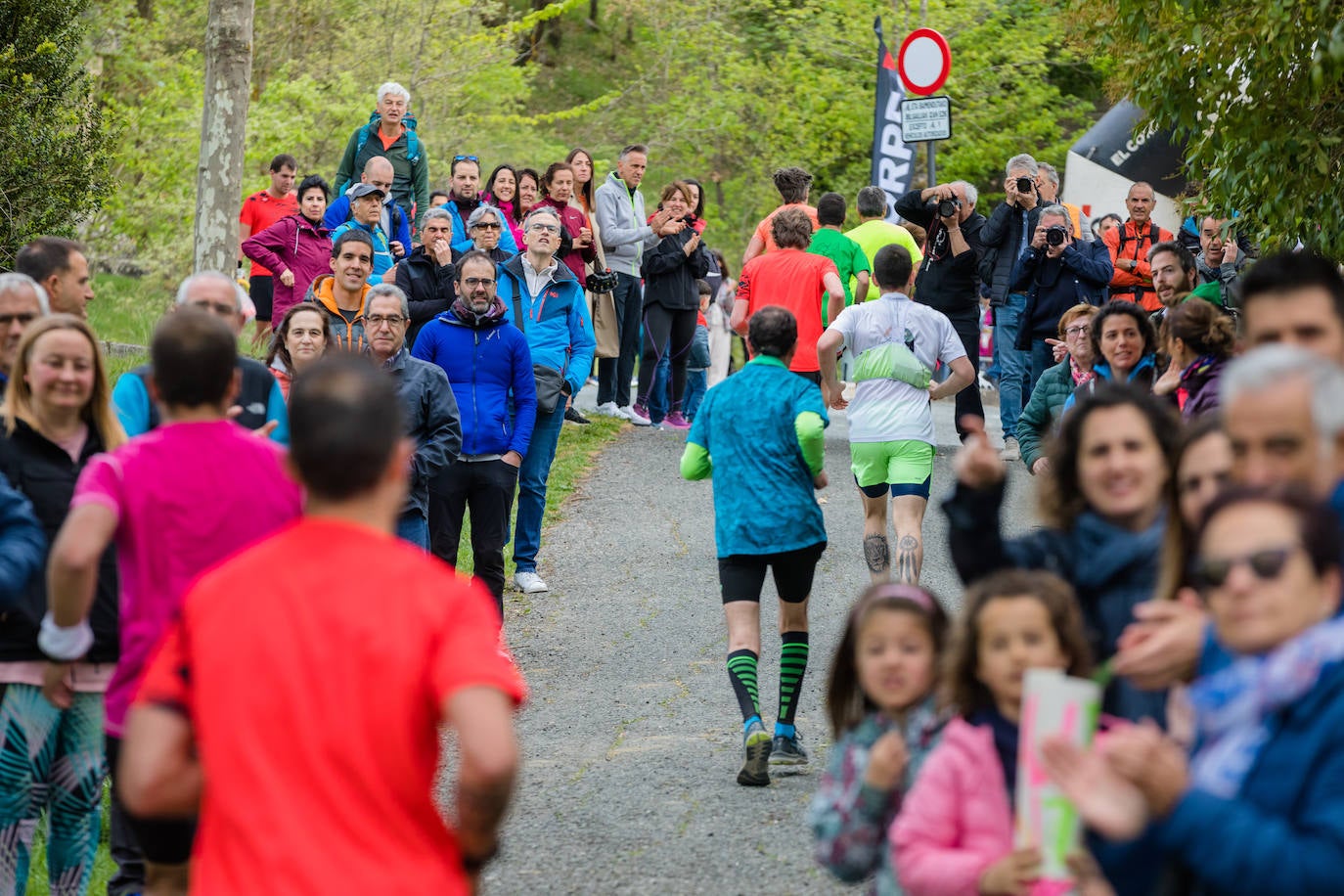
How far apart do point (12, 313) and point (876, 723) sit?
3.42 m

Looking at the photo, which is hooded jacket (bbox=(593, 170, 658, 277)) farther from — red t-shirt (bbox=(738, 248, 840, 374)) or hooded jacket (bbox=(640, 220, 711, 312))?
red t-shirt (bbox=(738, 248, 840, 374))

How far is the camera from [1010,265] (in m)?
13.3

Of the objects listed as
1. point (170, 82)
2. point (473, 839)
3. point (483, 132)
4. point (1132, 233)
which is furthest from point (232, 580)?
point (483, 132)

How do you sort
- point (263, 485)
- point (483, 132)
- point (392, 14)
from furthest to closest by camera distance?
point (483, 132)
point (392, 14)
point (263, 485)

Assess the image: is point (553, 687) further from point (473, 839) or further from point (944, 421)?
point (944, 421)

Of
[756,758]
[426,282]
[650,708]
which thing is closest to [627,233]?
[426,282]

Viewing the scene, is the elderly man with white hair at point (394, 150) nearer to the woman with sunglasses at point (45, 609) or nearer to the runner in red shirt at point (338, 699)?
the woman with sunglasses at point (45, 609)

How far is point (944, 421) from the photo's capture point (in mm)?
17766

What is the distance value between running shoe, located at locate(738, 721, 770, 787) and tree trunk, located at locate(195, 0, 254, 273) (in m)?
7.41

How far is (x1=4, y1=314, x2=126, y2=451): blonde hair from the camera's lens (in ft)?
16.0

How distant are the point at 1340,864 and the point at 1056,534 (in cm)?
149

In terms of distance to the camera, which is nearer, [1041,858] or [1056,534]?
[1041,858]

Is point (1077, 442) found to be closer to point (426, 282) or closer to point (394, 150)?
point (426, 282)

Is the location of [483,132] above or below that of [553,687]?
above
